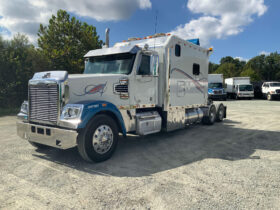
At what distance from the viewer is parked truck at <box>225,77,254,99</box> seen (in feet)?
98.1

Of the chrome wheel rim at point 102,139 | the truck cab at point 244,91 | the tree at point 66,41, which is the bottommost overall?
the chrome wheel rim at point 102,139

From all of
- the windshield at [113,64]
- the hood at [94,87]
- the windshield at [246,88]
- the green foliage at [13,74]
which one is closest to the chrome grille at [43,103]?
the hood at [94,87]

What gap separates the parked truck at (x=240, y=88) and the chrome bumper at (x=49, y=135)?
2978cm

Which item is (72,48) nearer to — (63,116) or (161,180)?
(63,116)

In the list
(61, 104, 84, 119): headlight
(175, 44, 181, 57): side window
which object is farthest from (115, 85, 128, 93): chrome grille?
(175, 44, 181, 57): side window

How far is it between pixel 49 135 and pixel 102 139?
117 centimetres

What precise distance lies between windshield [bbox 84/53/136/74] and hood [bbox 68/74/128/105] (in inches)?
13.6

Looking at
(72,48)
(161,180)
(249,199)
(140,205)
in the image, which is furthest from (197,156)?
(72,48)

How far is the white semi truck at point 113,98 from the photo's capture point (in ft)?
15.6

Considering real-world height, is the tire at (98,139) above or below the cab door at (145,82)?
below

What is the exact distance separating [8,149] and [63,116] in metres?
2.64

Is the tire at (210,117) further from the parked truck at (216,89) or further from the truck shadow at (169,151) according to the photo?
the parked truck at (216,89)

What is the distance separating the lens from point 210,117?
1028 centimetres

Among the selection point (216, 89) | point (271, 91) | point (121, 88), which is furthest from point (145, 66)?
point (271, 91)
